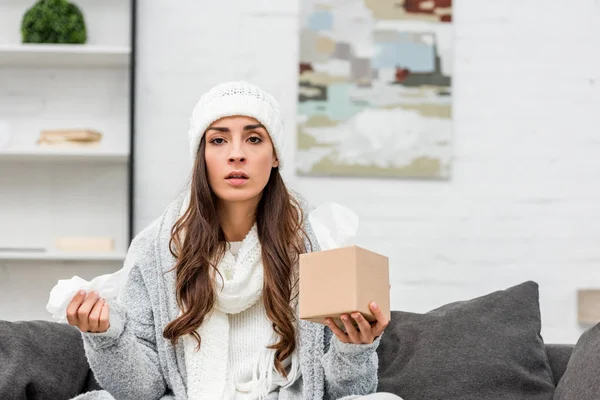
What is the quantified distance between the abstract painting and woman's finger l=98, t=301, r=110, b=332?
1.45 m

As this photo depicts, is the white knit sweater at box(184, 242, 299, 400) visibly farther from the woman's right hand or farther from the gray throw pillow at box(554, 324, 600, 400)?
the gray throw pillow at box(554, 324, 600, 400)

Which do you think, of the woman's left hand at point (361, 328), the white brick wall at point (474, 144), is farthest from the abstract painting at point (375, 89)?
the woman's left hand at point (361, 328)

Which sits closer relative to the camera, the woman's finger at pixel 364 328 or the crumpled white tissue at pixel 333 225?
the woman's finger at pixel 364 328

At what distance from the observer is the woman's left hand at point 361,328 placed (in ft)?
5.34

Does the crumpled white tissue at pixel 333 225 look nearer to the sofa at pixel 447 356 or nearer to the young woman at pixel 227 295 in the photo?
the young woman at pixel 227 295

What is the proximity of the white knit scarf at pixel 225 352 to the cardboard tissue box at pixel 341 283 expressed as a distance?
290mm

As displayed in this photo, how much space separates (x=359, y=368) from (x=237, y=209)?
480 mm

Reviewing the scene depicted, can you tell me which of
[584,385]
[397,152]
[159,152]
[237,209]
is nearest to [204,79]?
[159,152]

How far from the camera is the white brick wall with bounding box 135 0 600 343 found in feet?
10.2

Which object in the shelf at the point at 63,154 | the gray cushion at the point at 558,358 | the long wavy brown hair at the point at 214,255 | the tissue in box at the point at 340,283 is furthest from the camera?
the shelf at the point at 63,154

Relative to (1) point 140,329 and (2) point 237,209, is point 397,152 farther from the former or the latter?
(1) point 140,329

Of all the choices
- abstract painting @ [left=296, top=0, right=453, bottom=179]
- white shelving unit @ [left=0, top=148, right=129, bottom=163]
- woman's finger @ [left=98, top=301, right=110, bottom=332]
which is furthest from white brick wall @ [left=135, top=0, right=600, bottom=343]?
woman's finger @ [left=98, top=301, right=110, bottom=332]

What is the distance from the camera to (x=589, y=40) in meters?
3.21

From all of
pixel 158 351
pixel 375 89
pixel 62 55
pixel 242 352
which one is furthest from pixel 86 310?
pixel 375 89
